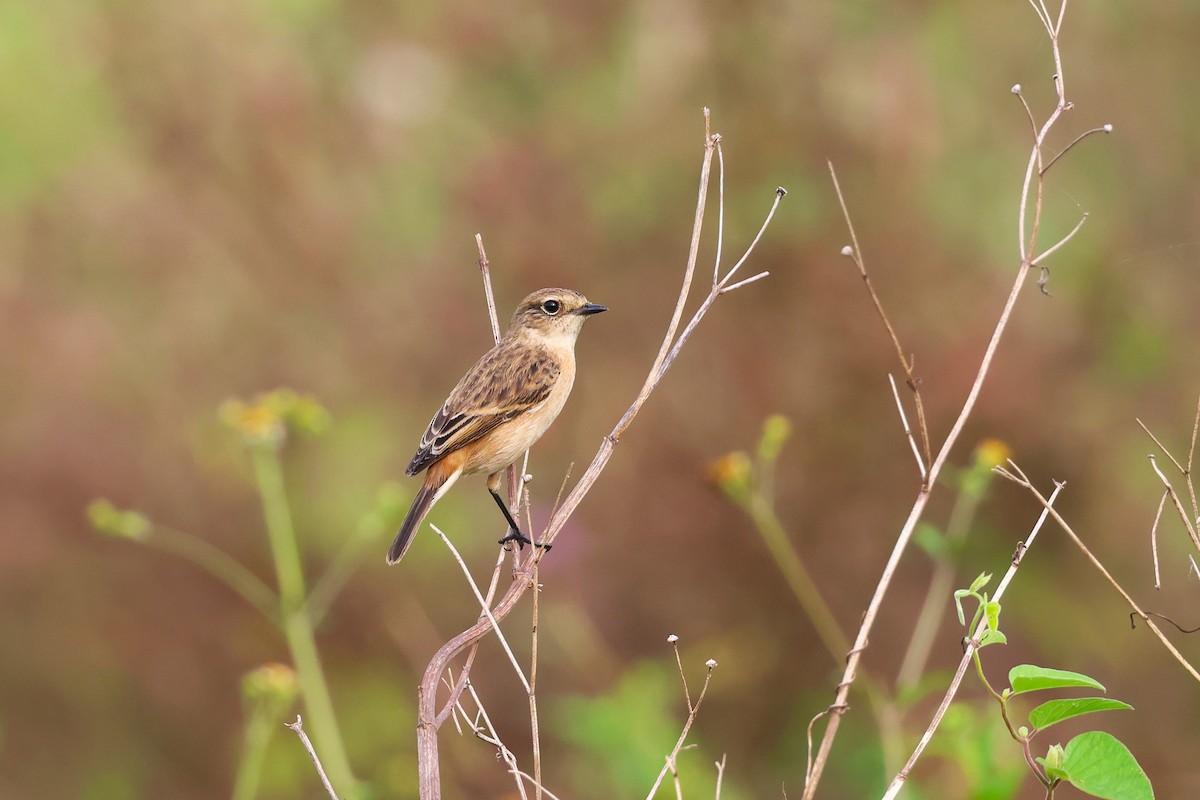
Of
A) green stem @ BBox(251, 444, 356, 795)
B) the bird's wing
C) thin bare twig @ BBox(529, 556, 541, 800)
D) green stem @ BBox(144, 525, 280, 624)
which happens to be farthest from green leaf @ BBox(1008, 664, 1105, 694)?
green stem @ BBox(144, 525, 280, 624)

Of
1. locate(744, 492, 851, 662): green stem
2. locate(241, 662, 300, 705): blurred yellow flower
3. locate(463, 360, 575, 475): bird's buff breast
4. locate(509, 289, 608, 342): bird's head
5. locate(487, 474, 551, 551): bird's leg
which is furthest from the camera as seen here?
locate(744, 492, 851, 662): green stem

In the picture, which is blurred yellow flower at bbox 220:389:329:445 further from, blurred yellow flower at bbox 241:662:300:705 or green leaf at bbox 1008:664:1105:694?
green leaf at bbox 1008:664:1105:694

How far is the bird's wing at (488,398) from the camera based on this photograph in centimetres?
467

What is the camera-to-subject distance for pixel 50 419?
6895 millimetres

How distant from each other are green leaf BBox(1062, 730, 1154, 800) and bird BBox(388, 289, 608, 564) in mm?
2392

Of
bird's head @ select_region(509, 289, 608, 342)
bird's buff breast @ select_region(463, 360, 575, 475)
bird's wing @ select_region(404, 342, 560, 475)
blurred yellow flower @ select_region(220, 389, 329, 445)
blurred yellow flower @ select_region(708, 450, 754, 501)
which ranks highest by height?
blurred yellow flower @ select_region(220, 389, 329, 445)

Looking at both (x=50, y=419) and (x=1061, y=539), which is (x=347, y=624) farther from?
(x=1061, y=539)

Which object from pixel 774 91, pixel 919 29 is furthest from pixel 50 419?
pixel 919 29

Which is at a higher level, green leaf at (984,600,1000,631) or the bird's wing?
the bird's wing

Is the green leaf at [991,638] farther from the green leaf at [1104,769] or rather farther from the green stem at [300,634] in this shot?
the green stem at [300,634]

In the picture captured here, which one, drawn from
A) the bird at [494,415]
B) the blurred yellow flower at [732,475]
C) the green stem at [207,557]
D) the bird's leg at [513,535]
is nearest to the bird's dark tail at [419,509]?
the bird at [494,415]

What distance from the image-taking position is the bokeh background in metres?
6.25

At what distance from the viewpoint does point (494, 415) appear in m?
4.68

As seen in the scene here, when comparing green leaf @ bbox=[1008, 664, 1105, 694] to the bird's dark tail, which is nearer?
green leaf @ bbox=[1008, 664, 1105, 694]
